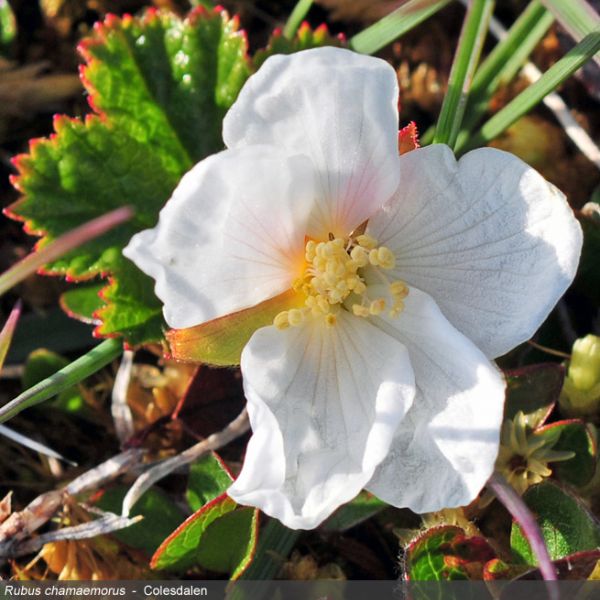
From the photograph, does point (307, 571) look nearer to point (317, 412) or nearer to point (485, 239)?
point (317, 412)

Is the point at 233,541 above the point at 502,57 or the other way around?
the other way around

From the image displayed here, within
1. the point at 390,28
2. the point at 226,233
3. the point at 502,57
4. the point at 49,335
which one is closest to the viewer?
the point at 226,233

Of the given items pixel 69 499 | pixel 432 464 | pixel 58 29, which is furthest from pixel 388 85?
pixel 58 29

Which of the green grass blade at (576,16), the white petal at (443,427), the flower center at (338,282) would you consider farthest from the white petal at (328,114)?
the green grass blade at (576,16)

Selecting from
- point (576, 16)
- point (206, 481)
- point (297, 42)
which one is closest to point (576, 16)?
point (576, 16)

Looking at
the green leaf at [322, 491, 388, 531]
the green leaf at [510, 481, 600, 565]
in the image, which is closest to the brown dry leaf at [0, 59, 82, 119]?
the green leaf at [322, 491, 388, 531]

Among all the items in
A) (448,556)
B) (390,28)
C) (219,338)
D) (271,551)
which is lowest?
(271,551)

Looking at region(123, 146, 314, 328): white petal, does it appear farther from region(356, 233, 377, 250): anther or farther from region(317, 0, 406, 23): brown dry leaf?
region(317, 0, 406, 23): brown dry leaf

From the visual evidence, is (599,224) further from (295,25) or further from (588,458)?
(295,25)
